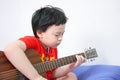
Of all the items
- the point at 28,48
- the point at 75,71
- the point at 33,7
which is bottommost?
the point at 75,71

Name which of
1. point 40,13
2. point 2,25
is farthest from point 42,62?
point 2,25

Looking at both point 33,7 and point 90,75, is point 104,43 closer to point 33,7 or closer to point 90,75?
point 90,75

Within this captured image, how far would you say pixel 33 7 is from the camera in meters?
1.68

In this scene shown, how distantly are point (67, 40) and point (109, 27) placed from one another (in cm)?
32

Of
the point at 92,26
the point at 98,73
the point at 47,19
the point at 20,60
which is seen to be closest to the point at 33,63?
the point at 20,60

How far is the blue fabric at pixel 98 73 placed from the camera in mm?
1152

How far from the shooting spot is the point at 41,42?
1.15 meters

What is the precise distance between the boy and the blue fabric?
85 mm

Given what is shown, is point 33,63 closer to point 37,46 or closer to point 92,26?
point 37,46

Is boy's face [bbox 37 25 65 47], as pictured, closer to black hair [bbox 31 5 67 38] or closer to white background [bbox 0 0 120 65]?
black hair [bbox 31 5 67 38]

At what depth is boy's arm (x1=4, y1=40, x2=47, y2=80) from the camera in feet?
3.15

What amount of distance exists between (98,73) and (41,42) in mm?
361

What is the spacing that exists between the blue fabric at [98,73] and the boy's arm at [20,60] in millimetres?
359

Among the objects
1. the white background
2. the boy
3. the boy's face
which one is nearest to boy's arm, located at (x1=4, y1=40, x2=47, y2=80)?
the boy
